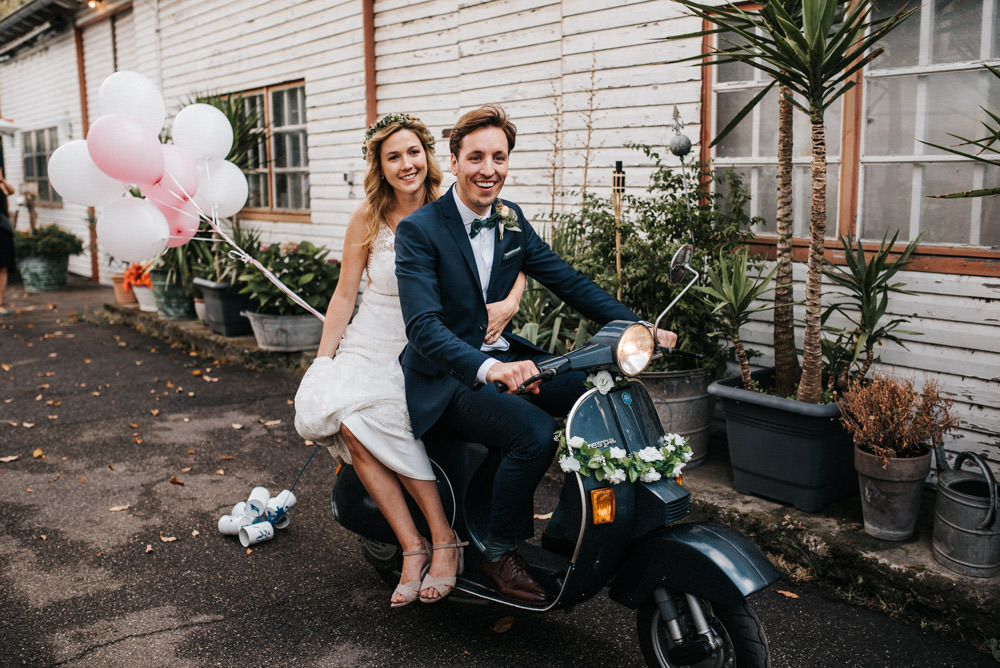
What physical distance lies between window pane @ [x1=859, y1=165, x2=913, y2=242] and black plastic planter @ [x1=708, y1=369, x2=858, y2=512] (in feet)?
3.97

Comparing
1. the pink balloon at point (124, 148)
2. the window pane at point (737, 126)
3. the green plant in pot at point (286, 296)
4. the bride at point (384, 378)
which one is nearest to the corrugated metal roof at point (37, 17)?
the green plant in pot at point (286, 296)

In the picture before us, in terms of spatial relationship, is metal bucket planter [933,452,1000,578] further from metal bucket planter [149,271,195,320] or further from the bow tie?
metal bucket planter [149,271,195,320]

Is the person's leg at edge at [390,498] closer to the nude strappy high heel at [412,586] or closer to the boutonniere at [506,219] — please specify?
the nude strappy high heel at [412,586]

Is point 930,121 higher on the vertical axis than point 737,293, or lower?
higher

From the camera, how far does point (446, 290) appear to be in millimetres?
2963

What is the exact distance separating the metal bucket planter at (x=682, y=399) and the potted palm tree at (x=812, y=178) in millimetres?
222

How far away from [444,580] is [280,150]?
314 inches

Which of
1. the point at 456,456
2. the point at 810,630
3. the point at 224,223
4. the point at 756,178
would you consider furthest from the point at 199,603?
the point at 224,223

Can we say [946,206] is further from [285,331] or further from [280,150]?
[280,150]

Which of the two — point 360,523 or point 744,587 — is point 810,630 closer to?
point 744,587

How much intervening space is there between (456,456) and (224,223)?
8165mm

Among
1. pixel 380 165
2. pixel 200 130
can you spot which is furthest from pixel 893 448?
pixel 200 130

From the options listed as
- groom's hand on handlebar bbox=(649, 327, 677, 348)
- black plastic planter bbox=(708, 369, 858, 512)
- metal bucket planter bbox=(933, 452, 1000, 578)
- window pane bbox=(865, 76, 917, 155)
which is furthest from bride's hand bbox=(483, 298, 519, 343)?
window pane bbox=(865, 76, 917, 155)

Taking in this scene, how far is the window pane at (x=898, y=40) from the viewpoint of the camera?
4215mm
